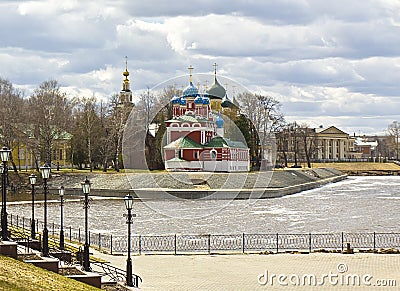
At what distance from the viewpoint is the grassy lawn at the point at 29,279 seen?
16625 millimetres

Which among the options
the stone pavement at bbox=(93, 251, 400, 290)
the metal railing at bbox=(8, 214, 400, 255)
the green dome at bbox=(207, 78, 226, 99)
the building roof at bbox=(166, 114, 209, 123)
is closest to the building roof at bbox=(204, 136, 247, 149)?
the building roof at bbox=(166, 114, 209, 123)

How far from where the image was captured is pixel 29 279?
17.6m

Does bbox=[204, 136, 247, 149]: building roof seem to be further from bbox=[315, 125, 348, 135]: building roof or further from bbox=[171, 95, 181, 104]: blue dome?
bbox=[315, 125, 348, 135]: building roof

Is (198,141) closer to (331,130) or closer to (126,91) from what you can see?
(126,91)

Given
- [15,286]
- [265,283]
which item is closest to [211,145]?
[265,283]

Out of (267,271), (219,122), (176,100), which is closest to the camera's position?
(267,271)

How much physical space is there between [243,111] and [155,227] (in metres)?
50.8

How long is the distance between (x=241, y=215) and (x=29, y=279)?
119 ft

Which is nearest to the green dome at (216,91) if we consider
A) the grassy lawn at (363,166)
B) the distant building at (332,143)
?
the grassy lawn at (363,166)

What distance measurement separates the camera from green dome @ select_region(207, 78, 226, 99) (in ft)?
341

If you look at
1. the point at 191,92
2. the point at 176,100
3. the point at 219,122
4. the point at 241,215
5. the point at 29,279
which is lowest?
the point at 241,215

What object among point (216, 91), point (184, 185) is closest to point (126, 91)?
point (216, 91)

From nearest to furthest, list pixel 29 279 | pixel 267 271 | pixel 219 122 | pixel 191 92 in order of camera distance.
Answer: pixel 29 279 → pixel 267 271 → pixel 191 92 → pixel 219 122

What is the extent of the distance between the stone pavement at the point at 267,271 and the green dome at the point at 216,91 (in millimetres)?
73464
